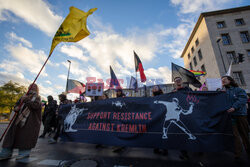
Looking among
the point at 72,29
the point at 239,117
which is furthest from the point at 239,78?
the point at 72,29

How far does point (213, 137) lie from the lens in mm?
2473

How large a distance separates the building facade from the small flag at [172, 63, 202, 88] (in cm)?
1530

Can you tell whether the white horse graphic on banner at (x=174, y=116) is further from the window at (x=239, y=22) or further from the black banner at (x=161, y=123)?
the window at (x=239, y=22)

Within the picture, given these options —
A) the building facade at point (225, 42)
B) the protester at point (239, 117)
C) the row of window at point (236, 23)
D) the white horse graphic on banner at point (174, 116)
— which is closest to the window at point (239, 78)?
the building facade at point (225, 42)

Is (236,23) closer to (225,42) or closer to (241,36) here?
(241,36)

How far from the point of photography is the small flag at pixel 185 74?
200 inches

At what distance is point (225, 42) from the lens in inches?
746

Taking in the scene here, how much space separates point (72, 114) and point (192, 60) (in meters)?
28.2

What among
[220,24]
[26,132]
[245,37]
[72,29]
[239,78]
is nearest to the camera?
[26,132]

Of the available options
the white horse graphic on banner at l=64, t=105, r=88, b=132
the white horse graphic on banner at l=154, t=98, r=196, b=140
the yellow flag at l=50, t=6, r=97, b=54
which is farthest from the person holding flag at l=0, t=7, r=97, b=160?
the white horse graphic on banner at l=154, t=98, r=196, b=140

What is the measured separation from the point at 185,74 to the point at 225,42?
20185mm

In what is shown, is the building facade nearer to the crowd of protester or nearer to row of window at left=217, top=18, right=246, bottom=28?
row of window at left=217, top=18, right=246, bottom=28

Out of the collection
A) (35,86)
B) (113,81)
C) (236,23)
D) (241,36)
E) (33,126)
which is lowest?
(33,126)

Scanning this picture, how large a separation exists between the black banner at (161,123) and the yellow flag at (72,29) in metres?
2.21
